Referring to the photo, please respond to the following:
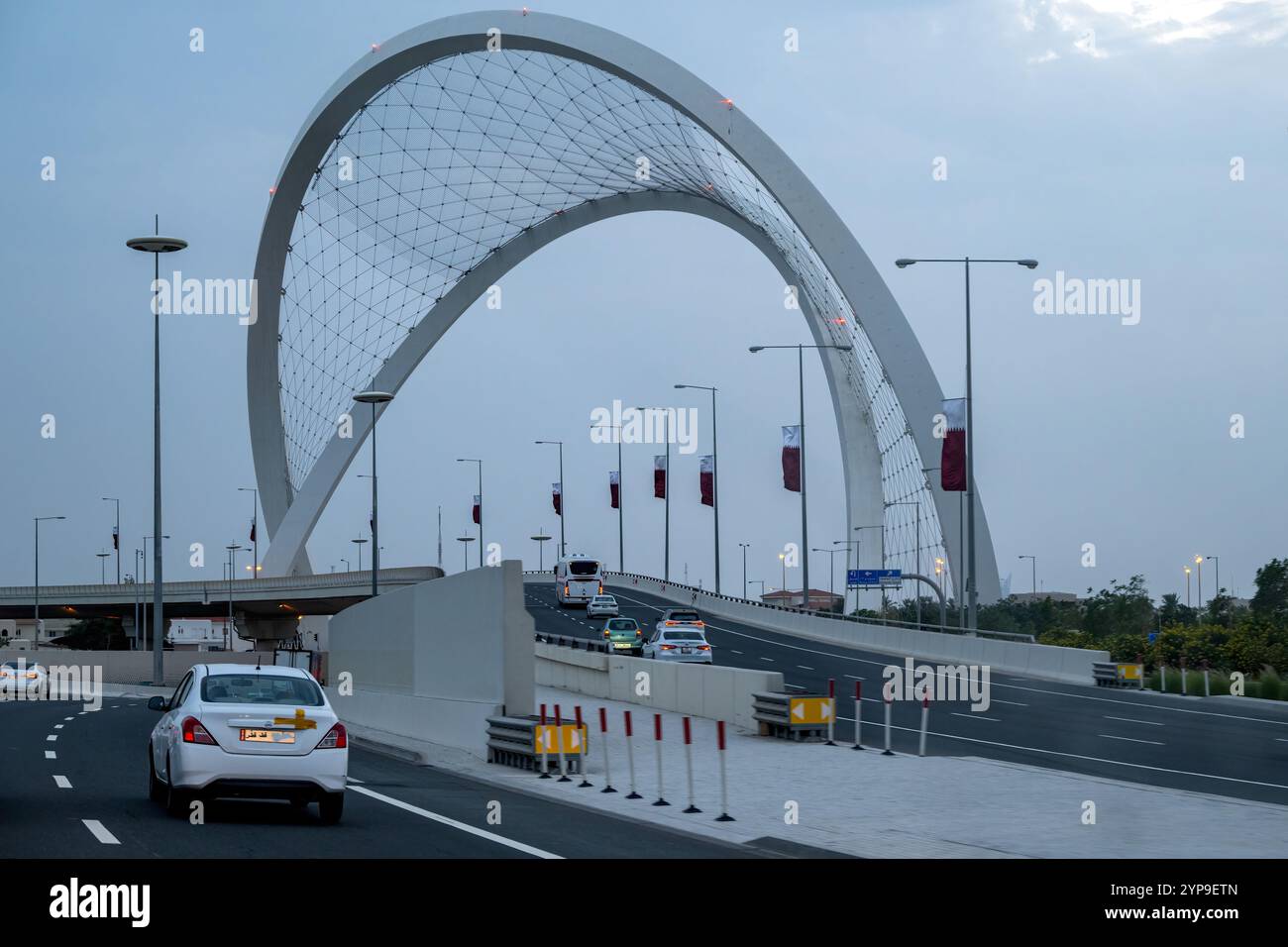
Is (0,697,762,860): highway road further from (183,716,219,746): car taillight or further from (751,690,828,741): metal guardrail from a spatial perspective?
(751,690,828,741): metal guardrail

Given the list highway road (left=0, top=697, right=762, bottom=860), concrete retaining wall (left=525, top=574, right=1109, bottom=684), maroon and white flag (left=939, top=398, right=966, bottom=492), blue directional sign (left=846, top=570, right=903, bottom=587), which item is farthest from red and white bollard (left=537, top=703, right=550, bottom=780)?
blue directional sign (left=846, top=570, right=903, bottom=587)

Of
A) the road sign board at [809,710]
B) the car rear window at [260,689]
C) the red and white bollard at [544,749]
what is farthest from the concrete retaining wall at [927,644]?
the car rear window at [260,689]

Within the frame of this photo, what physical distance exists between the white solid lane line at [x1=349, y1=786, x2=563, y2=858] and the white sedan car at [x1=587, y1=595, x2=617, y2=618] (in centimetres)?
6077

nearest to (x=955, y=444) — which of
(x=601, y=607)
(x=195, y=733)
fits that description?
(x=601, y=607)

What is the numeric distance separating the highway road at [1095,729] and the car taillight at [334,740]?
11799mm

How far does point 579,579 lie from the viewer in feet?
298

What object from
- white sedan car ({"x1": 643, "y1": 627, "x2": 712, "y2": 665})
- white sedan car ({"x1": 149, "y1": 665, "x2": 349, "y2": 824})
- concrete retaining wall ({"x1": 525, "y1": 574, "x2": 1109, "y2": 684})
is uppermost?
white sedan car ({"x1": 149, "y1": 665, "x2": 349, "y2": 824})

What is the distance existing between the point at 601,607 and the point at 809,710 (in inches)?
2123

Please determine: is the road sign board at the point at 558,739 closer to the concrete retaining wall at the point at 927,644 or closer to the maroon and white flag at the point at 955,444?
the concrete retaining wall at the point at 927,644

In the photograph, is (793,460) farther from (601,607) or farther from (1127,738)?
(1127,738)

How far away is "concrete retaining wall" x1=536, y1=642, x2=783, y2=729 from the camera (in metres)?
30.9

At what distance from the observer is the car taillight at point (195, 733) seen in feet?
50.3
